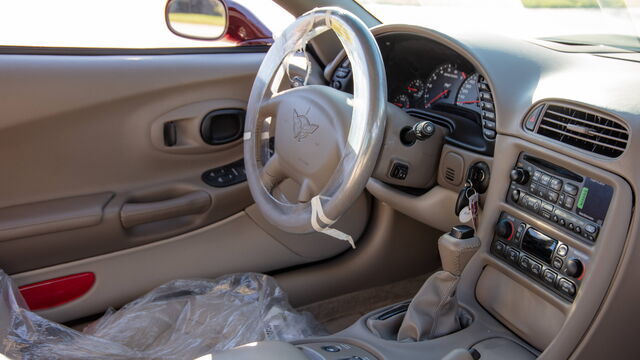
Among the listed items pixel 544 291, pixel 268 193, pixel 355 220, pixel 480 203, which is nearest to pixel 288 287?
pixel 355 220

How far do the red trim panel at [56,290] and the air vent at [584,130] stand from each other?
1.34 metres

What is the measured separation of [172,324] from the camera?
1688 mm

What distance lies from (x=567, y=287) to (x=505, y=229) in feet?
0.70

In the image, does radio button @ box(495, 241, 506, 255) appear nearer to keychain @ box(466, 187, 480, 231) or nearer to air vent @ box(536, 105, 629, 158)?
keychain @ box(466, 187, 480, 231)

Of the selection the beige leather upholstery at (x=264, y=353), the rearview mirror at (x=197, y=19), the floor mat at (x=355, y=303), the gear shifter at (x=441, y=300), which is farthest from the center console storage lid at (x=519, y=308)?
the rearview mirror at (x=197, y=19)

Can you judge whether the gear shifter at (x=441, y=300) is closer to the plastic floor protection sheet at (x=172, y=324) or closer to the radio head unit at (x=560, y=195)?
the radio head unit at (x=560, y=195)

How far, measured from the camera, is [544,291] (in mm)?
1388

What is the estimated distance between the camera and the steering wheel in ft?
4.21

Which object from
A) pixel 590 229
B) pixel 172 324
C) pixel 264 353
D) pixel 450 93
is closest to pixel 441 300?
pixel 590 229

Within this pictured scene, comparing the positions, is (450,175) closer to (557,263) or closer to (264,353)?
(557,263)

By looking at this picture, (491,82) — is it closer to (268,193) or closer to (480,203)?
(480,203)

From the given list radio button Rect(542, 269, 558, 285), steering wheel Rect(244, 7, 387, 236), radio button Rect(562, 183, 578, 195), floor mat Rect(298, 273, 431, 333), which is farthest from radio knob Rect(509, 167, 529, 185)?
floor mat Rect(298, 273, 431, 333)

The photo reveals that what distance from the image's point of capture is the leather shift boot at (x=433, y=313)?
1.46 metres

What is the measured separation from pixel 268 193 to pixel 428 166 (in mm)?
445
